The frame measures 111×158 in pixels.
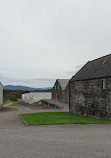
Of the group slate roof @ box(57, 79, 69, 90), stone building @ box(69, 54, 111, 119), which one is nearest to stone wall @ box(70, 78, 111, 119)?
stone building @ box(69, 54, 111, 119)

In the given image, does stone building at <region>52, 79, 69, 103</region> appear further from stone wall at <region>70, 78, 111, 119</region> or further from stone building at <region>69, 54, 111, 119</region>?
stone building at <region>69, 54, 111, 119</region>

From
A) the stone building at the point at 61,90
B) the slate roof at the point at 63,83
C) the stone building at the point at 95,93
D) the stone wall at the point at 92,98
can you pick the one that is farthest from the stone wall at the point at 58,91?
the stone building at the point at 95,93

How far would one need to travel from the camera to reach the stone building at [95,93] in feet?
61.8

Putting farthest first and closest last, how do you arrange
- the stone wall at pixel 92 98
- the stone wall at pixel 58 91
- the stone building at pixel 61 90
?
the stone wall at pixel 58 91
the stone building at pixel 61 90
the stone wall at pixel 92 98

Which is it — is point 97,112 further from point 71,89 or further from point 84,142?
point 84,142

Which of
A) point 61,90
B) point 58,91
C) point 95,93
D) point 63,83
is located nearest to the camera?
point 95,93

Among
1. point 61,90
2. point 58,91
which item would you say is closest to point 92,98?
point 61,90

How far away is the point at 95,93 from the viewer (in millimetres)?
20859

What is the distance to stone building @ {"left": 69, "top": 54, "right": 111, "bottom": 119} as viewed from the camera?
61.8ft

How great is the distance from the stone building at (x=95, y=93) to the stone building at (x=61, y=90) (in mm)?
22299

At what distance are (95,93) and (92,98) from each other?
A: 95cm

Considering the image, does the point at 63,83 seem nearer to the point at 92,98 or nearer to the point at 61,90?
the point at 61,90

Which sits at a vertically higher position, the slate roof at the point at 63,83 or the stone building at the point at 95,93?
the slate roof at the point at 63,83

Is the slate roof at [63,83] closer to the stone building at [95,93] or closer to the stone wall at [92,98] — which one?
the stone wall at [92,98]
